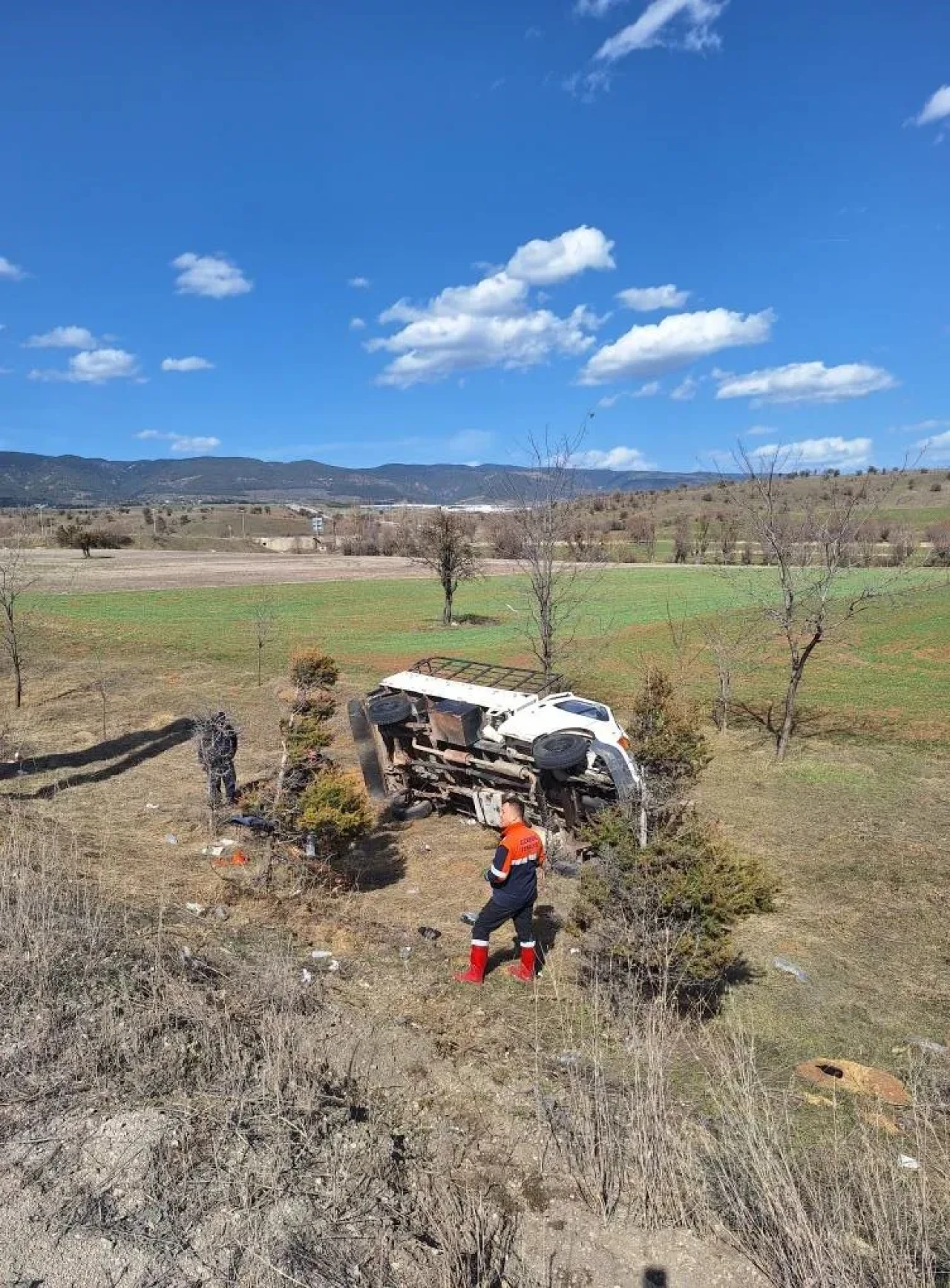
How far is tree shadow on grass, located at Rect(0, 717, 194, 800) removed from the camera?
12.9 m

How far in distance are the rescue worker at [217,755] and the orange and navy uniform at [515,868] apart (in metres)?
5.33

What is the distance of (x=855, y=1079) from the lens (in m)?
5.64

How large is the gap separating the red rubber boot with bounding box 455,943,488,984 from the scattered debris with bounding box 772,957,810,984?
115 inches

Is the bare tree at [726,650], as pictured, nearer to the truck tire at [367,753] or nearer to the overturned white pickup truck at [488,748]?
the overturned white pickup truck at [488,748]

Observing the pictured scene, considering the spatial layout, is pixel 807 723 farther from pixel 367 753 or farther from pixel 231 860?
pixel 231 860

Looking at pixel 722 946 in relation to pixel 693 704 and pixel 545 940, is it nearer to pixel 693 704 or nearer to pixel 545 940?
pixel 545 940

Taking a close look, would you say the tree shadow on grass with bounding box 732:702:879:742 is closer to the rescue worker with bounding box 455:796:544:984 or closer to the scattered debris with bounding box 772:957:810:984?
the scattered debris with bounding box 772:957:810:984

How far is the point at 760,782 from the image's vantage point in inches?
528

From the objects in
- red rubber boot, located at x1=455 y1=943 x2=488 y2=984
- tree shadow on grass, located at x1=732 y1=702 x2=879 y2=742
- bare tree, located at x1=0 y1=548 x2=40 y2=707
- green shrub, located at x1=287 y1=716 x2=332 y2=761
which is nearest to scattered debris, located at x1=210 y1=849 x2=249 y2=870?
green shrub, located at x1=287 y1=716 x2=332 y2=761

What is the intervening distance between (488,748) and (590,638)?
2000 centimetres

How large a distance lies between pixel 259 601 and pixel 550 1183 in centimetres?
4091

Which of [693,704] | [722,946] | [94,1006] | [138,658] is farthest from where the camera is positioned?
[138,658]

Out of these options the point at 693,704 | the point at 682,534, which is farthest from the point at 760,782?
the point at 682,534

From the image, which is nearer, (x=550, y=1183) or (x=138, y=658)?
(x=550, y=1183)
